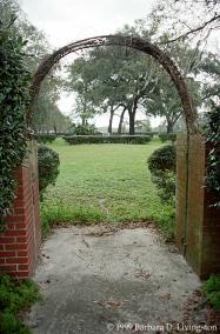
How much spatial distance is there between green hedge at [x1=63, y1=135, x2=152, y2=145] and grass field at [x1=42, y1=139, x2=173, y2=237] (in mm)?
12204

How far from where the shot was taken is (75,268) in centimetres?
361

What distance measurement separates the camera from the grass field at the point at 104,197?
223 inches

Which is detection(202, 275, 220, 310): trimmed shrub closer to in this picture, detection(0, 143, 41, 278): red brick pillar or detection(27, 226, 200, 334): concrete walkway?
detection(27, 226, 200, 334): concrete walkway

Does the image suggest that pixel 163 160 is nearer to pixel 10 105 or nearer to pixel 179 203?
pixel 179 203

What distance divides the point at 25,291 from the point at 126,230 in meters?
2.43

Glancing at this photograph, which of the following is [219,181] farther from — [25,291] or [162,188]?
[162,188]

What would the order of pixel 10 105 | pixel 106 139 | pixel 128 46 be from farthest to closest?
pixel 106 139
pixel 128 46
pixel 10 105

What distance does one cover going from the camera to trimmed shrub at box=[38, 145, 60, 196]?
5543 millimetres

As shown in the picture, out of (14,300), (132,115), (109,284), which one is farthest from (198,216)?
(132,115)

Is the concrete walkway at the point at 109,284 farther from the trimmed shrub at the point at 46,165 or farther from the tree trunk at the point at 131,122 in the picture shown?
the tree trunk at the point at 131,122

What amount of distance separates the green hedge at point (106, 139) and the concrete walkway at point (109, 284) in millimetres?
20518

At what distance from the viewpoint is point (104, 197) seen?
7.78 m

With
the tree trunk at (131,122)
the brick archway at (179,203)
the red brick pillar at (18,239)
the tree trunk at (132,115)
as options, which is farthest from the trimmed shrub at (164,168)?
the tree trunk at (131,122)

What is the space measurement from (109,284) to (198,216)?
1.10 meters
